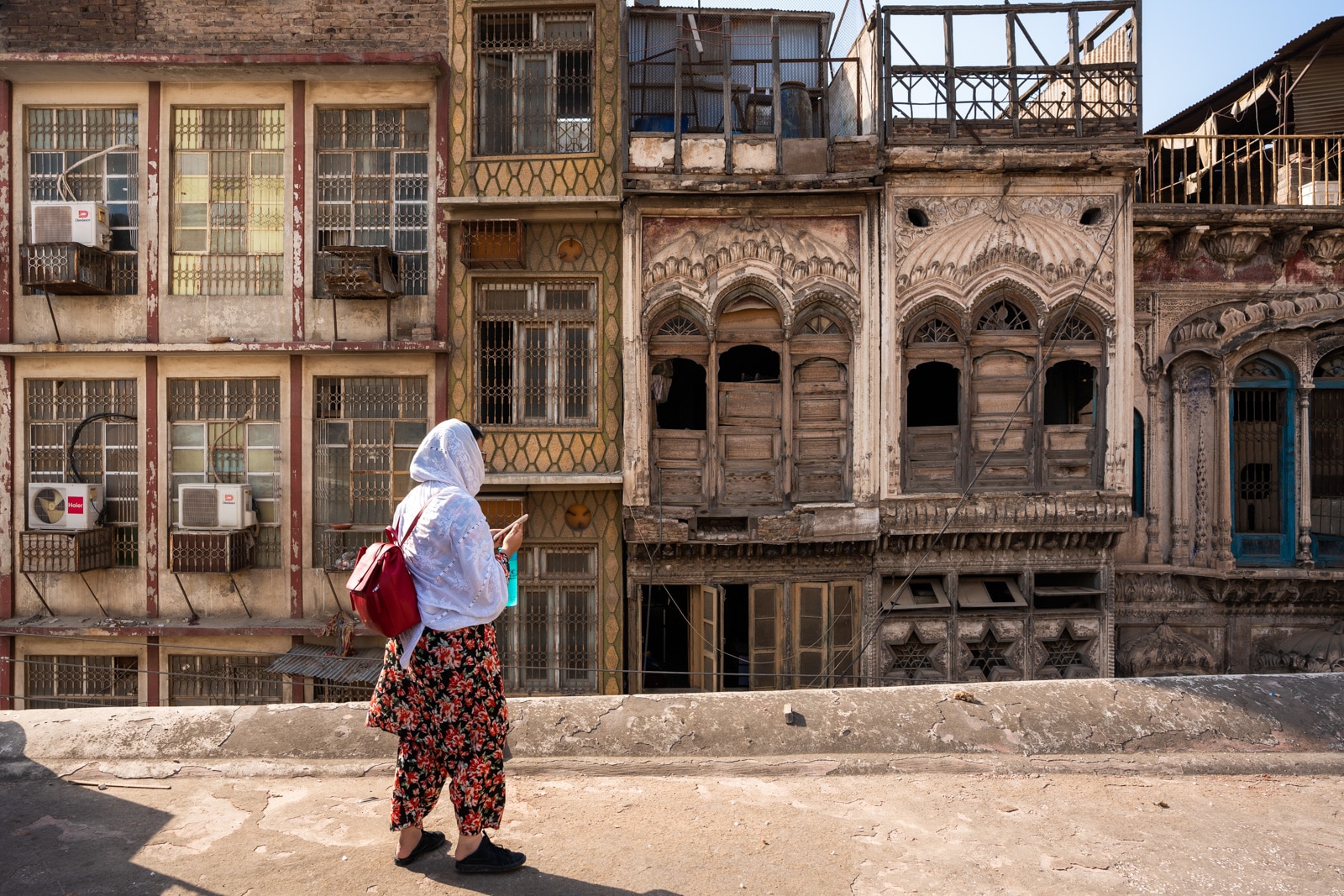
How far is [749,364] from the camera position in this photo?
1100 cm

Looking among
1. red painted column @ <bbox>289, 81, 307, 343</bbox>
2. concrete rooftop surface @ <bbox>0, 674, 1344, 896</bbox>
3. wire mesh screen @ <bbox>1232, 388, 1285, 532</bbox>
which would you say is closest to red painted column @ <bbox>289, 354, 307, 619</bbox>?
red painted column @ <bbox>289, 81, 307, 343</bbox>

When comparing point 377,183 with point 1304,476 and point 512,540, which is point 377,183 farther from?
point 1304,476

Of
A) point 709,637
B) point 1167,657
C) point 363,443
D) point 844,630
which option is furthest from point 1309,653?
point 363,443

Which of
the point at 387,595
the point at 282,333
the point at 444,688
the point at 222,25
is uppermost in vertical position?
the point at 222,25

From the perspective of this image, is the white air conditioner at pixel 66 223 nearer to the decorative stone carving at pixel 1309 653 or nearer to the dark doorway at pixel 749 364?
the dark doorway at pixel 749 364

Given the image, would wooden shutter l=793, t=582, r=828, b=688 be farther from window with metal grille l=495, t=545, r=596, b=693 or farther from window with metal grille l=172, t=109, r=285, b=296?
window with metal grille l=172, t=109, r=285, b=296

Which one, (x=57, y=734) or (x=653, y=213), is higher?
(x=653, y=213)

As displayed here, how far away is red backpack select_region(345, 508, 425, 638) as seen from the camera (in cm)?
297

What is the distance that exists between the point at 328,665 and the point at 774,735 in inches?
300

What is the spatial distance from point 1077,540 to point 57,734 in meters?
10.3

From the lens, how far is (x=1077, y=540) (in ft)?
33.3

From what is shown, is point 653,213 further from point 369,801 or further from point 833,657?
point 369,801

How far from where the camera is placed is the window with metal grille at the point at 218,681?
10.5 m

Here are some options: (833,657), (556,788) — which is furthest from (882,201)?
(556,788)
